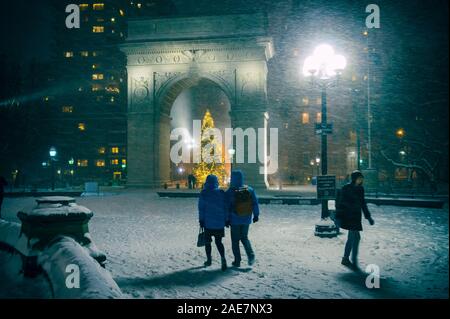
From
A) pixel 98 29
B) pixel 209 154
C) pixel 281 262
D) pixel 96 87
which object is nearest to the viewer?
pixel 281 262

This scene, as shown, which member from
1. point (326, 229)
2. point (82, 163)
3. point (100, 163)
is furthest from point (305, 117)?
point (326, 229)

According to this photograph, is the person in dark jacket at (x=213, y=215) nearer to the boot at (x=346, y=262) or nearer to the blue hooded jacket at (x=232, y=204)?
the blue hooded jacket at (x=232, y=204)

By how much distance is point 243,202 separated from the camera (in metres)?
6.34

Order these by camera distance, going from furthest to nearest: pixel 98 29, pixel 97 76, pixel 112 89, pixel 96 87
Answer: pixel 98 29, pixel 97 76, pixel 96 87, pixel 112 89

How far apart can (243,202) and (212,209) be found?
57 centimetres

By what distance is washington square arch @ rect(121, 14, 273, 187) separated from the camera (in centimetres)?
3197

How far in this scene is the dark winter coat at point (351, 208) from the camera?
252 inches

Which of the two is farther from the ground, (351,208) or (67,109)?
(67,109)

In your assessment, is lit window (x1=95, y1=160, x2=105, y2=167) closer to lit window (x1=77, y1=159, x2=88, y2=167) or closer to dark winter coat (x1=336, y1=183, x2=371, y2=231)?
lit window (x1=77, y1=159, x2=88, y2=167)

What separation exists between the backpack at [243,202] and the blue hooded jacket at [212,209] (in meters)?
0.24

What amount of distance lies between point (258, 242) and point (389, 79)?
24.7 meters

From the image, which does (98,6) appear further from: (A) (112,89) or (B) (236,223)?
(B) (236,223)

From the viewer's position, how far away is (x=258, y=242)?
852cm

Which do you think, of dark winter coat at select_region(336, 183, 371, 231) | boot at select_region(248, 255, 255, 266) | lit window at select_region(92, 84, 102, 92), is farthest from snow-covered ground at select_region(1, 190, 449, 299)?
lit window at select_region(92, 84, 102, 92)
